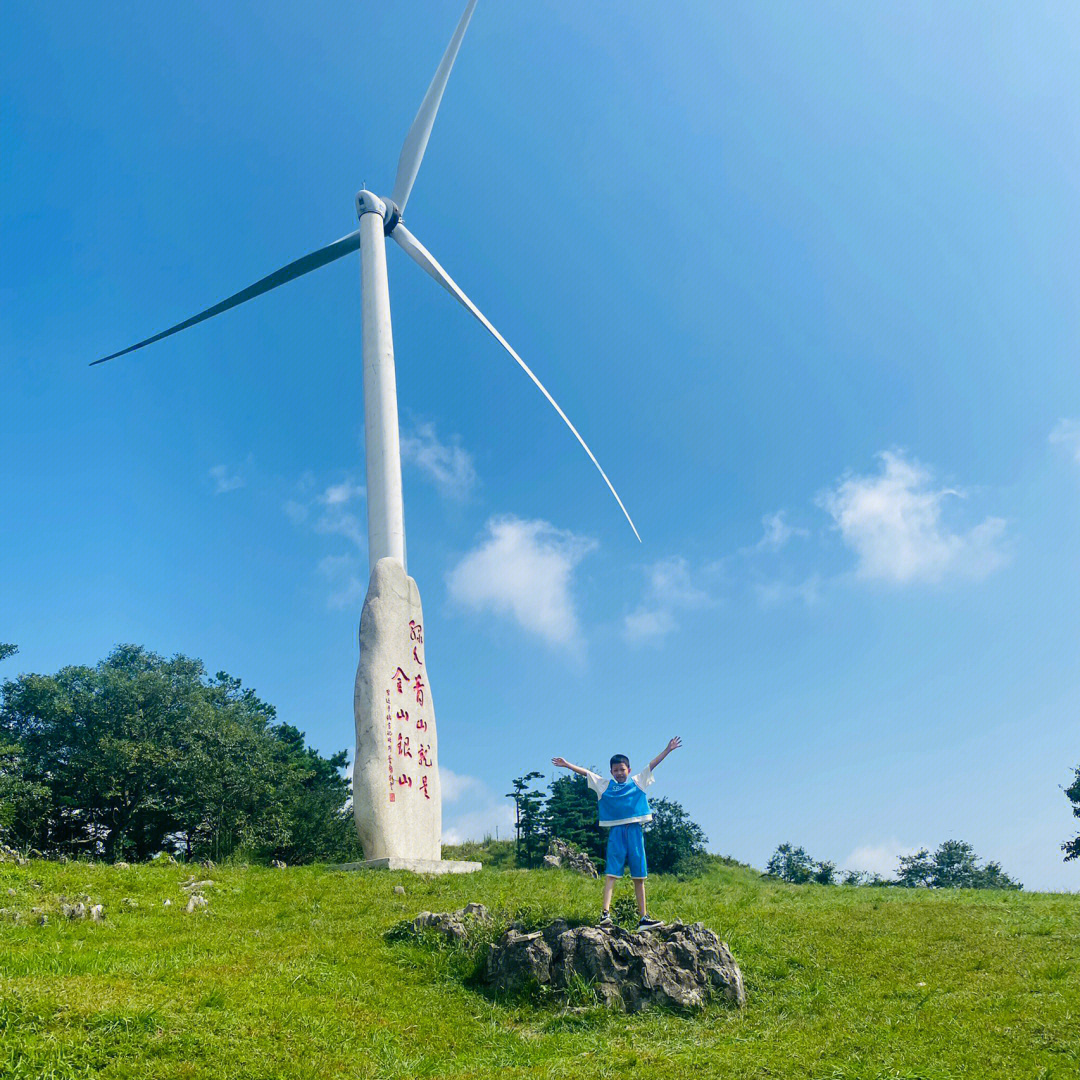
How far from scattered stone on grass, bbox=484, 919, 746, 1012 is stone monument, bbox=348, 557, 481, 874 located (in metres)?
9.80

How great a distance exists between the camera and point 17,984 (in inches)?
323

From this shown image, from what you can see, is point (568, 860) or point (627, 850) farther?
point (568, 860)

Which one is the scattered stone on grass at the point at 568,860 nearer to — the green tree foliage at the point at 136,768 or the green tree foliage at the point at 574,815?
the green tree foliage at the point at 574,815

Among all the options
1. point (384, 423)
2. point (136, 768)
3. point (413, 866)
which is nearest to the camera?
point (413, 866)

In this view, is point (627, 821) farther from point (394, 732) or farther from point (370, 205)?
point (370, 205)

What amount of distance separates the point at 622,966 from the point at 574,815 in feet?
99.9

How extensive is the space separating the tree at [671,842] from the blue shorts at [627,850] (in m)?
26.7

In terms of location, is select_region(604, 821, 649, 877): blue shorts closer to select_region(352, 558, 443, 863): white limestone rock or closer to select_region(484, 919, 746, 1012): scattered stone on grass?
select_region(484, 919, 746, 1012): scattered stone on grass

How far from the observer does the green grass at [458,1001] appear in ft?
24.8

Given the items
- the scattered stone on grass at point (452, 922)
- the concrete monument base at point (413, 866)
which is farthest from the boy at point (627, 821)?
the concrete monument base at point (413, 866)

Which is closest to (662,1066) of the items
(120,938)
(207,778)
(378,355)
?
(120,938)

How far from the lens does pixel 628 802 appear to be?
11.2m

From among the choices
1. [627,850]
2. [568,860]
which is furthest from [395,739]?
[627,850]

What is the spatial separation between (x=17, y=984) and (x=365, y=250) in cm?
2525
